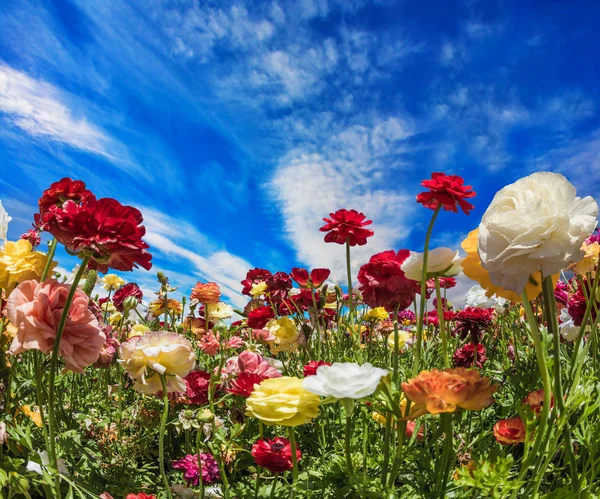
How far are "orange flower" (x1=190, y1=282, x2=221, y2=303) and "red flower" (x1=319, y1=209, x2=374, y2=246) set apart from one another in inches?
46.7

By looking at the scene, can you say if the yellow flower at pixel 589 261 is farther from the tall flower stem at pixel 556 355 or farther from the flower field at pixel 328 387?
the tall flower stem at pixel 556 355

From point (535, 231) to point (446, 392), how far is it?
0.38 metres

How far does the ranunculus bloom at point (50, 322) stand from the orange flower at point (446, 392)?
84 cm

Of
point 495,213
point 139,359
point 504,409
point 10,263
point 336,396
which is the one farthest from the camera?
point 504,409

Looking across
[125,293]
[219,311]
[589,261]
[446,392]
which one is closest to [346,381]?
[446,392]

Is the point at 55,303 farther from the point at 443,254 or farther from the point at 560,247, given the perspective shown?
the point at 560,247

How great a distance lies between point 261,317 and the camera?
2717 mm

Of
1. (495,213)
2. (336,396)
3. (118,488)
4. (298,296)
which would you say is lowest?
(118,488)

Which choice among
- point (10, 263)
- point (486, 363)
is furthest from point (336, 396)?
point (486, 363)

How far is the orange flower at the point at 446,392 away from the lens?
3.02 ft

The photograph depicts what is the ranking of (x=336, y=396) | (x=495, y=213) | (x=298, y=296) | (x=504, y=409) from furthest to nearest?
1. (x=298, y=296)
2. (x=504, y=409)
3. (x=495, y=213)
4. (x=336, y=396)

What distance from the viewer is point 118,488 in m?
1.72

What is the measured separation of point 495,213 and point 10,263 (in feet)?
4.66

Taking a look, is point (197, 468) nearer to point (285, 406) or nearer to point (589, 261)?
point (285, 406)
